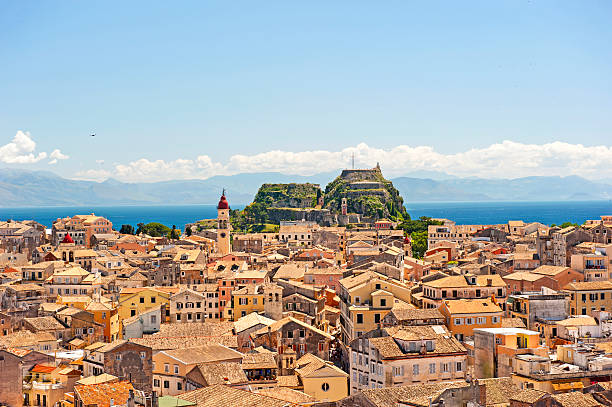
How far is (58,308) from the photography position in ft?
221

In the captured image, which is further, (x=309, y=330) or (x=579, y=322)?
(x=309, y=330)

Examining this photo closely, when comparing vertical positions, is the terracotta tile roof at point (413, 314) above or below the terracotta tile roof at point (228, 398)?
above

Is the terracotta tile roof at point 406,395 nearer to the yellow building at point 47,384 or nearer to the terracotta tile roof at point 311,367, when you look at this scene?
the terracotta tile roof at point 311,367

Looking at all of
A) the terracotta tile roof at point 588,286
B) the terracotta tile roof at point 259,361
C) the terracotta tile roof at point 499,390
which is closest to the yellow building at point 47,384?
the terracotta tile roof at point 259,361

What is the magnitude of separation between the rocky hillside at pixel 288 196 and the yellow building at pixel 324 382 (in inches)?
5327

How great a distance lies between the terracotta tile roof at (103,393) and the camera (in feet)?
123

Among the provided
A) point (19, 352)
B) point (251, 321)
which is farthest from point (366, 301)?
point (19, 352)

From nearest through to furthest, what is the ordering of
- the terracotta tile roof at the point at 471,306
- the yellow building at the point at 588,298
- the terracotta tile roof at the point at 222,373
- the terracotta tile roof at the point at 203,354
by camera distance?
the terracotta tile roof at the point at 222,373
the terracotta tile roof at the point at 203,354
the terracotta tile roof at the point at 471,306
the yellow building at the point at 588,298

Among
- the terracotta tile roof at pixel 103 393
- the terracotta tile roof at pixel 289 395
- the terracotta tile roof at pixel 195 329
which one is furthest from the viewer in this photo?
the terracotta tile roof at pixel 195 329

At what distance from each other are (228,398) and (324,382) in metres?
11.2

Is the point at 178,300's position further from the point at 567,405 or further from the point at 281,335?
the point at 567,405

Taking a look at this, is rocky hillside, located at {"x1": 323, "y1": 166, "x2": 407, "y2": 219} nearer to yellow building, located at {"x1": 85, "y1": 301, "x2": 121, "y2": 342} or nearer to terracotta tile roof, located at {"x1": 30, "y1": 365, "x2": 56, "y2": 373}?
yellow building, located at {"x1": 85, "y1": 301, "x2": 121, "y2": 342}

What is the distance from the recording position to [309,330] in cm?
5569

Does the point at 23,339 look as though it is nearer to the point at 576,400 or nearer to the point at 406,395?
the point at 406,395
